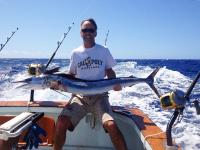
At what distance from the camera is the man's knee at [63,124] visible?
127 inches

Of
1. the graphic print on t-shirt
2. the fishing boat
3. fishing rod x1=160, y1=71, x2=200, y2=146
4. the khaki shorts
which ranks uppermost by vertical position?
the graphic print on t-shirt

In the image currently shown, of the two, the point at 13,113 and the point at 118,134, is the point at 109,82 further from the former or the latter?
the point at 13,113

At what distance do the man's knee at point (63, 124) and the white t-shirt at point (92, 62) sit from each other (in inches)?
22.1

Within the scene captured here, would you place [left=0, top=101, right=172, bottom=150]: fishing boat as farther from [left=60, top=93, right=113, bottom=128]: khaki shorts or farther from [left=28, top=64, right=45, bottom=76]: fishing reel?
[left=28, top=64, right=45, bottom=76]: fishing reel

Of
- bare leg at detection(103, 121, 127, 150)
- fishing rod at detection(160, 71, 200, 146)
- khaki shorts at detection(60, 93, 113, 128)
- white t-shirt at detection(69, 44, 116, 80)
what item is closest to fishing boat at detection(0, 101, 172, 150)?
khaki shorts at detection(60, 93, 113, 128)

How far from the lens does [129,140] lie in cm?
376

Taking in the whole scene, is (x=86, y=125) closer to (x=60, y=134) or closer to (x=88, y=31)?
(x=60, y=134)

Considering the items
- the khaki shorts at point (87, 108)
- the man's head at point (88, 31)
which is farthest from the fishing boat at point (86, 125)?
the man's head at point (88, 31)

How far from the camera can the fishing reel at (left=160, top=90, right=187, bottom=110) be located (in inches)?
87.6

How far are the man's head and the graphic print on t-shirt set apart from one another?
190 mm

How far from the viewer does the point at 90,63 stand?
362 centimetres

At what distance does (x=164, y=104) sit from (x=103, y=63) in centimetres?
146

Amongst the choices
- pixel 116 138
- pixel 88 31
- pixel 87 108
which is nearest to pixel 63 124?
pixel 87 108

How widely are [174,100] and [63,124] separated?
1351 millimetres
